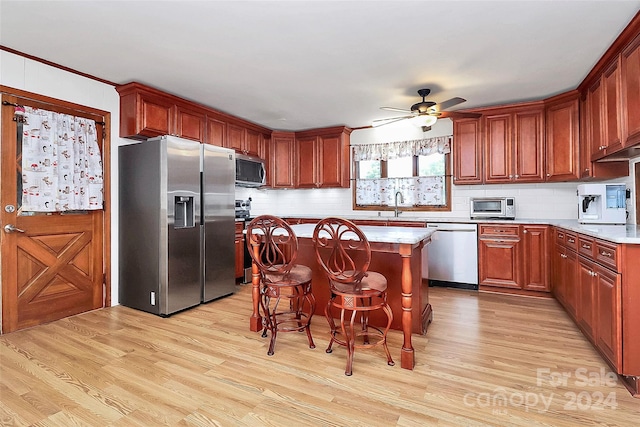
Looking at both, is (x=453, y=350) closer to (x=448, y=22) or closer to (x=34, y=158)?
(x=448, y=22)

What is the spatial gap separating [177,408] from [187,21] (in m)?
2.56

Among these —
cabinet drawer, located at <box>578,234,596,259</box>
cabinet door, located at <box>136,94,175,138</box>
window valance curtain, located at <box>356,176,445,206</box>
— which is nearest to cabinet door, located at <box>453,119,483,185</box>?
window valance curtain, located at <box>356,176,445,206</box>

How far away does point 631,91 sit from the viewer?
2.46 metres

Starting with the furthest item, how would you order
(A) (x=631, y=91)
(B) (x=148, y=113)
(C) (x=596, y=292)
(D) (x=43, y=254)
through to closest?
(B) (x=148, y=113), (D) (x=43, y=254), (A) (x=631, y=91), (C) (x=596, y=292)

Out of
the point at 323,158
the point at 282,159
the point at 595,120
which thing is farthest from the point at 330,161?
the point at 595,120

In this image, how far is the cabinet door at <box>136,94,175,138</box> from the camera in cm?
351

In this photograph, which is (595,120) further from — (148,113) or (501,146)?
(148,113)

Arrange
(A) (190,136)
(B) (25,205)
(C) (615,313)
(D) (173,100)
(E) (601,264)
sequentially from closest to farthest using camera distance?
(C) (615,313) < (E) (601,264) < (B) (25,205) < (D) (173,100) < (A) (190,136)

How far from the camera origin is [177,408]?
69.0 inches

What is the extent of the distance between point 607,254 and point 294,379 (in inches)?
87.4

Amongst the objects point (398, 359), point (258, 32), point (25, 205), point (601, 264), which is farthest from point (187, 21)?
point (601, 264)

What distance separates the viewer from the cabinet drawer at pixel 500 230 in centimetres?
390

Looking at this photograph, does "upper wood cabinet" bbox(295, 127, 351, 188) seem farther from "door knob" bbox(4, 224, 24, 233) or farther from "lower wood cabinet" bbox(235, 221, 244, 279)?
"door knob" bbox(4, 224, 24, 233)

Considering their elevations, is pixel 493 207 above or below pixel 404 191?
below
